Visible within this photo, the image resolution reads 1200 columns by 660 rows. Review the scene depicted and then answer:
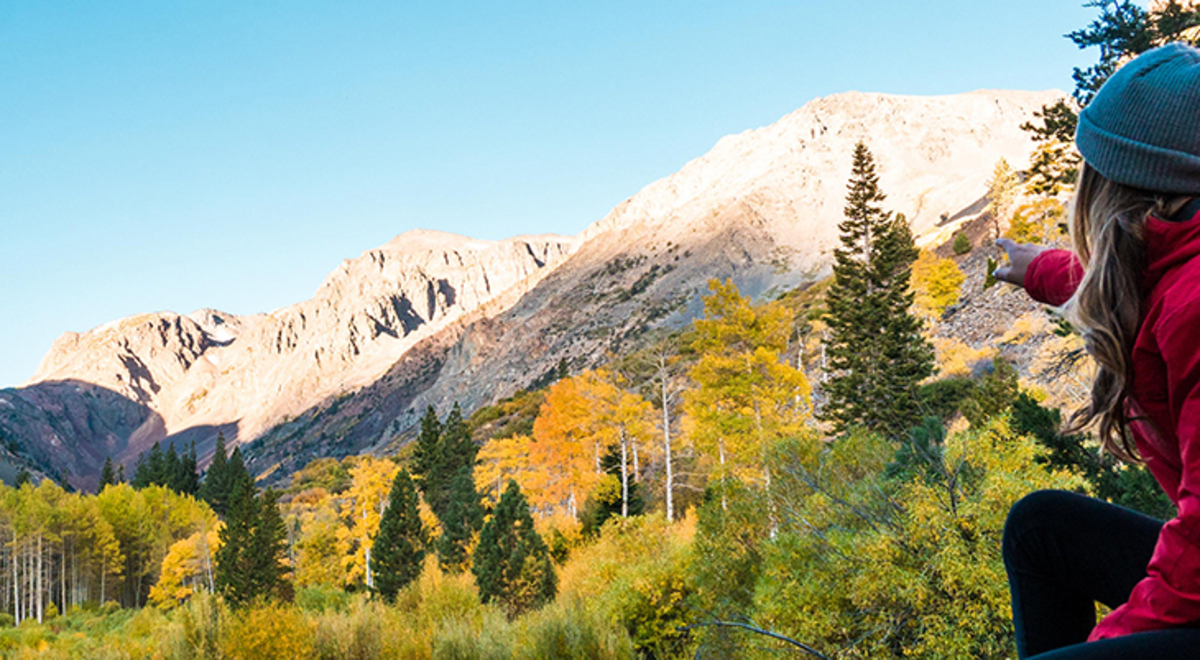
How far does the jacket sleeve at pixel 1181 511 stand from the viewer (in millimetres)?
1123

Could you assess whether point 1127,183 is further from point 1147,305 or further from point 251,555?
point 251,555

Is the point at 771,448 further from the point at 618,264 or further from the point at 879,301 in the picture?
the point at 618,264

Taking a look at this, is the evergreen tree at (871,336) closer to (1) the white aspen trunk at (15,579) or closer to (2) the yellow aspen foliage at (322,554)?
(2) the yellow aspen foliage at (322,554)

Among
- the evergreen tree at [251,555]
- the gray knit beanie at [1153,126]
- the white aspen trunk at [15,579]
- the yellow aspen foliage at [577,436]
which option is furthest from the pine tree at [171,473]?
the gray knit beanie at [1153,126]

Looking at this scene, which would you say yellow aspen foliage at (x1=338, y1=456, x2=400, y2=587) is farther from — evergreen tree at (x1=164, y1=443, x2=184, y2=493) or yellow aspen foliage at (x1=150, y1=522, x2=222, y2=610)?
evergreen tree at (x1=164, y1=443, x2=184, y2=493)

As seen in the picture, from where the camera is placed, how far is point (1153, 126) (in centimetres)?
135

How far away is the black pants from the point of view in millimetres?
1714

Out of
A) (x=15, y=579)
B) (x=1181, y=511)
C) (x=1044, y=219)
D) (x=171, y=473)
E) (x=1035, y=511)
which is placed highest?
(x=1044, y=219)

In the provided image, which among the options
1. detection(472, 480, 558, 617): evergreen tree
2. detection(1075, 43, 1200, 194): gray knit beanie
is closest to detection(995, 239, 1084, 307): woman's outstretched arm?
detection(1075, 43, 1200, 194): gray knit beanie

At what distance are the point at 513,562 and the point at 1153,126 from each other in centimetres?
2301

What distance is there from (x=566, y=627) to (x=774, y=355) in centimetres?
1187

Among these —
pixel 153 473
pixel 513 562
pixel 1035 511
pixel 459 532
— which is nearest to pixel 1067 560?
→ pixel 1035 511

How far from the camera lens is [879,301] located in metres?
28.2

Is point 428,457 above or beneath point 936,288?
beneath
